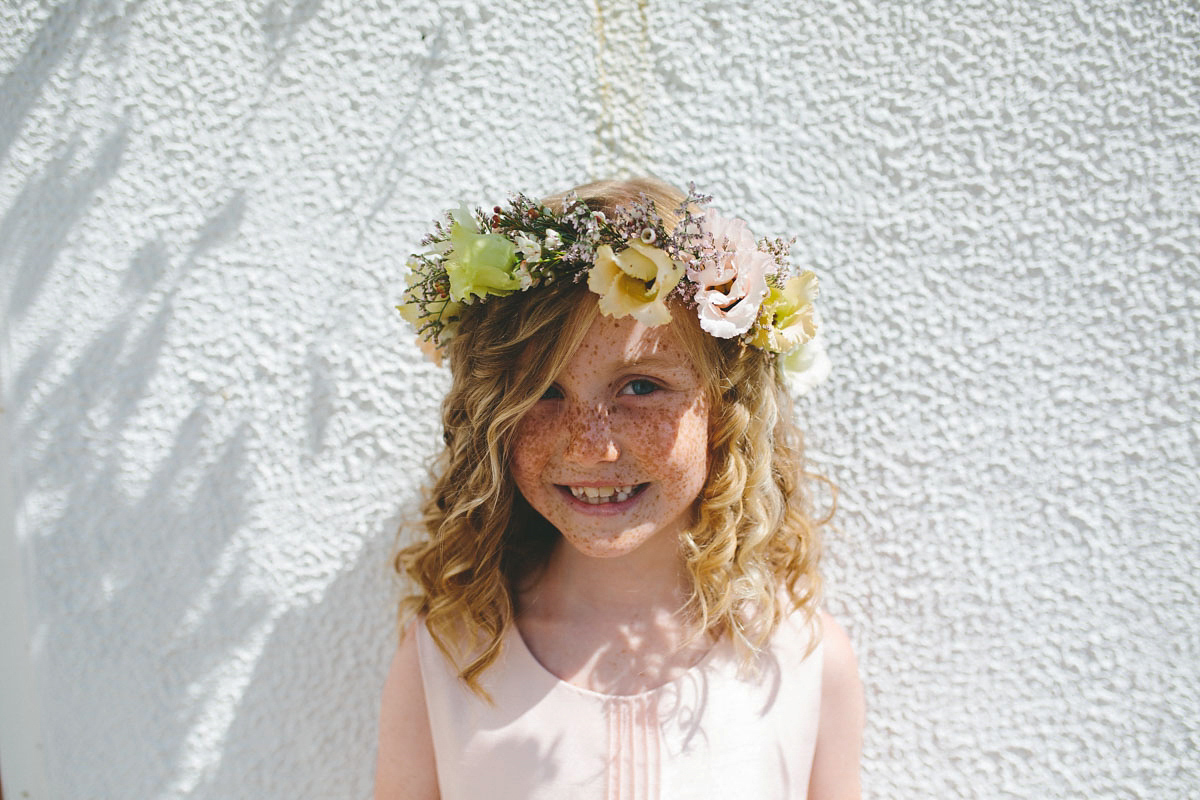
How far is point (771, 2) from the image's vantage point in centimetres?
151

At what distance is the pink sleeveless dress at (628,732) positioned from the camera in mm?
1270

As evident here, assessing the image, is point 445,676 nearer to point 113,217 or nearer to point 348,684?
point 348,684

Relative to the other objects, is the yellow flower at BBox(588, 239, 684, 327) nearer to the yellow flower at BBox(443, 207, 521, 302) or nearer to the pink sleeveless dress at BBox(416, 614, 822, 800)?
the yellow flower at BBox(443, 207, 521, 302)

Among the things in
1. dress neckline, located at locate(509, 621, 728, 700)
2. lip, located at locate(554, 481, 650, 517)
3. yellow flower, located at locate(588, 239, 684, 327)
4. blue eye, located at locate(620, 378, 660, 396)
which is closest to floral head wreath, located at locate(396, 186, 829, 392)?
yellow flower, located at locate(588, 239, 684, 327)

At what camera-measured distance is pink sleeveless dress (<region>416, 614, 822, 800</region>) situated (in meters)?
1.27

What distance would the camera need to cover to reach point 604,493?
4.01 feet

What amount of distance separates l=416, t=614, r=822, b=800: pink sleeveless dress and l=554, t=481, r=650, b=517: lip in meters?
0.29

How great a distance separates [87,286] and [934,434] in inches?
62.2

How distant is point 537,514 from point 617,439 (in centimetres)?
37

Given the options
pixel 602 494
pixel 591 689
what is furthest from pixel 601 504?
pixel 591 689

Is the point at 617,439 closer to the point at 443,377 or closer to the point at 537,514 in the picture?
the point at 537,514

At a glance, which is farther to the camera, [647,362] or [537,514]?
[537,514]

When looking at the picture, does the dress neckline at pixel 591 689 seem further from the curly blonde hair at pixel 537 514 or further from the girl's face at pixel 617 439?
the girl's face at pixel 617 439

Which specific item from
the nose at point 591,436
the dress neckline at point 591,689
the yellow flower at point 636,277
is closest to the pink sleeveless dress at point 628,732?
the dress neckline at point 591,689
